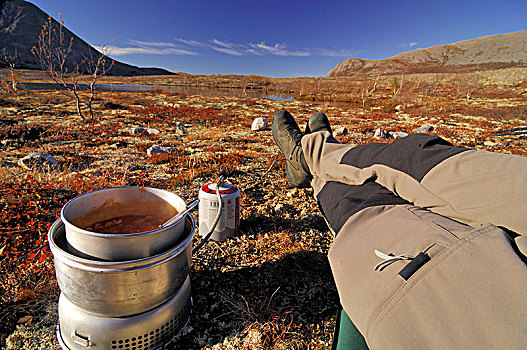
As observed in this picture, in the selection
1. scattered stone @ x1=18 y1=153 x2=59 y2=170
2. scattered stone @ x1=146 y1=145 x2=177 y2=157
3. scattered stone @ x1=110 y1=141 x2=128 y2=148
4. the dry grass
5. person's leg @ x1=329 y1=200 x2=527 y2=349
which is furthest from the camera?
scattered stone @ x1=110 y1=141 x2=128 y2=148

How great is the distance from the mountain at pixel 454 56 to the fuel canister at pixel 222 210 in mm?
136751

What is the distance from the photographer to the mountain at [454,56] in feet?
405

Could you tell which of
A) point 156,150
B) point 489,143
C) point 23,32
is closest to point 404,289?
point 156,150

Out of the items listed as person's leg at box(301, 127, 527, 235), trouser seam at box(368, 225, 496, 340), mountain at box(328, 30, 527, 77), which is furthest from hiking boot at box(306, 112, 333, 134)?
mountain at box(328, 30, 527, 77)

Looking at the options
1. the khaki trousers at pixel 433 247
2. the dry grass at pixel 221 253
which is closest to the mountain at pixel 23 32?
the dry grass at pixel 221 253

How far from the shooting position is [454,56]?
147 m

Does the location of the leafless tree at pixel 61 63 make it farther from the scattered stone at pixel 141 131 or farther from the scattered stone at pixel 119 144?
the scattered stone at pixel 119 144

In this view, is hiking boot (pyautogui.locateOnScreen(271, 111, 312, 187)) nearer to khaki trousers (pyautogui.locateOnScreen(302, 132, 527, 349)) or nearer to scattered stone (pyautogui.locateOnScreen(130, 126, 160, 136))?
khaki trousers (pyautogui.locateOnScreen(302, 132, 527, 349))

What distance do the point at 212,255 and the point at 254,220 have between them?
2.82ft

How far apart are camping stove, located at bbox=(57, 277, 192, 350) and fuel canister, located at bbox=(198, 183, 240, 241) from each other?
3.65ft

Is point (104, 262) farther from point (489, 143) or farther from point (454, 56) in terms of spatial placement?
point (454, 56)

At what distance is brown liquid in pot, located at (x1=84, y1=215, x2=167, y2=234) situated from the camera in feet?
5.50

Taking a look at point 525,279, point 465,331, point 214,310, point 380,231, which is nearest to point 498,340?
point 465,331

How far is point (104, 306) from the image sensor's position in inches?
54.1
